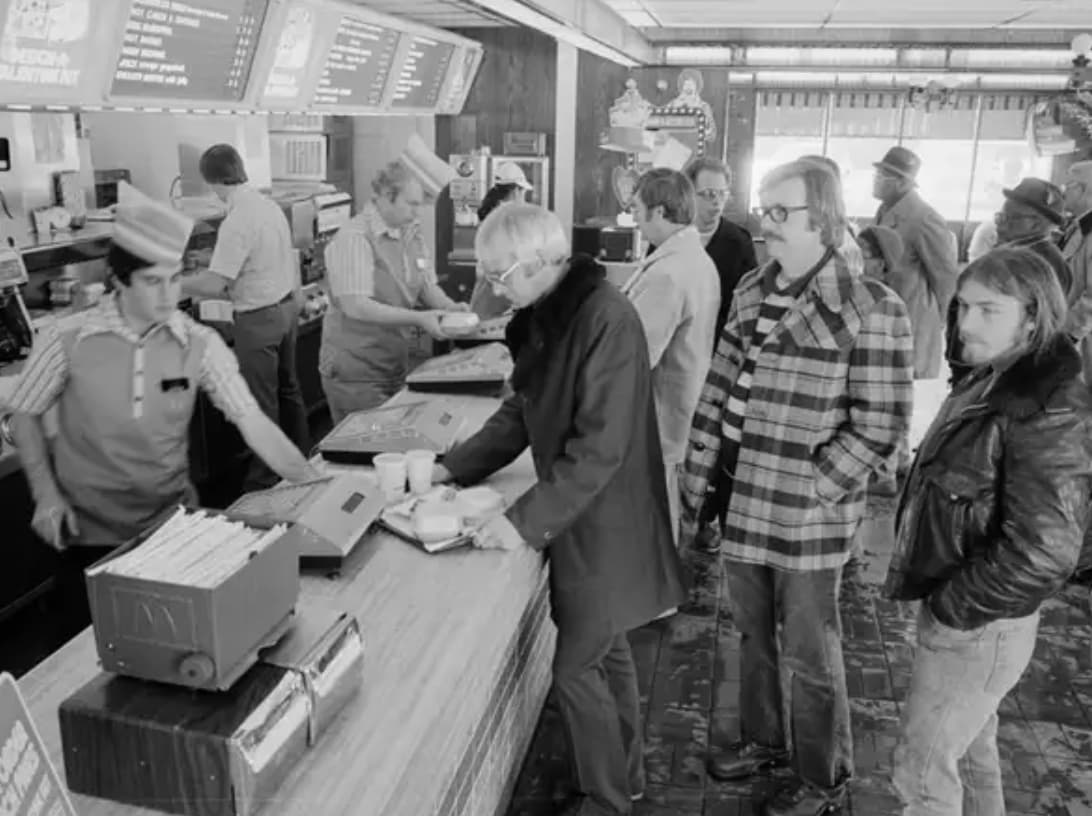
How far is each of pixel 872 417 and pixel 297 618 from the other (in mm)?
1435

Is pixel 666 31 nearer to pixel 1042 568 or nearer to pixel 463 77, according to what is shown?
pixel 463 77

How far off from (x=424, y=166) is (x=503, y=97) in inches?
129

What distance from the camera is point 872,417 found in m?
2.50

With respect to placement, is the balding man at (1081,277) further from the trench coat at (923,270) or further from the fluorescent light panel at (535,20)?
the fluorescent light panel at (535,20)

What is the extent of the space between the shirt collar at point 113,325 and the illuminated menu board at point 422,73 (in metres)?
3.59

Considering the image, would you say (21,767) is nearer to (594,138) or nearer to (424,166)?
(424,166)

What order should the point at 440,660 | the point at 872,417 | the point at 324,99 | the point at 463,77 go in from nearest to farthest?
the point at 440,660
the point at 872,417
the point at 324,99
the point at 463,77

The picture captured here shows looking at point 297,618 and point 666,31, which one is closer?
point 297,618

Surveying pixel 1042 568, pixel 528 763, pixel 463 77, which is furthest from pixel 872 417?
pixel 463 77

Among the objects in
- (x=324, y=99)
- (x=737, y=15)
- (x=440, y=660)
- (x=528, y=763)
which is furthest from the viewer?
(x=737, y=15)

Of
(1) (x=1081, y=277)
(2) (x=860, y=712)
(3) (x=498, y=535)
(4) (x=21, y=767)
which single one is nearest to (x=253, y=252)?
(3) (x=498, y=535)

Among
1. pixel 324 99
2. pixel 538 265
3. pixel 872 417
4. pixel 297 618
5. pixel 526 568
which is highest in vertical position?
pixel 324 99

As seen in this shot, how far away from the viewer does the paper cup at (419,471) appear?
8.76ft

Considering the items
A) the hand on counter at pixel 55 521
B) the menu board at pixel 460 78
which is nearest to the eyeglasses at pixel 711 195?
the menu board at pixel 460 78
